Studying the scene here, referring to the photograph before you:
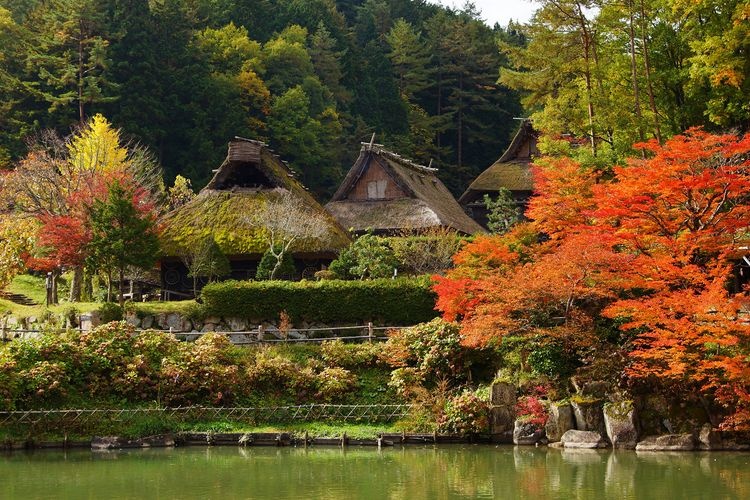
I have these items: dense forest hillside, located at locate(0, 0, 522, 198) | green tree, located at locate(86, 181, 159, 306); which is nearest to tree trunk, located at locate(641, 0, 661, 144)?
green tree, located at locate(86, 181, 159, 306)

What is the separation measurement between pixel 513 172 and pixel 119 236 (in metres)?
24.7

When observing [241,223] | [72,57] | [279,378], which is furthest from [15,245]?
[72,57]

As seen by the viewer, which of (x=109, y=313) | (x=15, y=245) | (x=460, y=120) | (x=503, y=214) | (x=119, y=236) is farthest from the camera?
(x=460, y=120)

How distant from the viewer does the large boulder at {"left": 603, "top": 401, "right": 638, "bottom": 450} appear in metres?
23.7

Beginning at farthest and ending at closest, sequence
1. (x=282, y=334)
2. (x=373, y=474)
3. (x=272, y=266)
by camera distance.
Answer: (x=272, y=266), (x=282, y=334), (x=373, y=474)

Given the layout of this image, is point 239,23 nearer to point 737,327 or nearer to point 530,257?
point 530,257

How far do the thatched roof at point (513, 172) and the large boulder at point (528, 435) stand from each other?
26.4m

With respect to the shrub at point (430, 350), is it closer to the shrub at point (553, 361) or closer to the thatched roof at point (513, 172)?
the shrub at point (553, 361)

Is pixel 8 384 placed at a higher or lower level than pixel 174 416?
higher

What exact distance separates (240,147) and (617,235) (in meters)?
Answer: 18.6

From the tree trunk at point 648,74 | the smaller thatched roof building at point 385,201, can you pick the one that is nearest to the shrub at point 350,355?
the tree trunk at point 648,74

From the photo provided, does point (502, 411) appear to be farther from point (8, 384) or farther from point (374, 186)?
point (374, 186)

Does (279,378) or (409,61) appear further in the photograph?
(409,61)

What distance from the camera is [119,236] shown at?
106 ft
